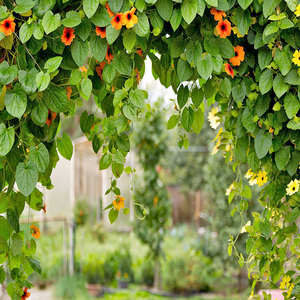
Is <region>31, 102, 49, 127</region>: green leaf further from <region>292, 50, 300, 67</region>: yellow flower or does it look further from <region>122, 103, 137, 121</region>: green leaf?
<region>292, 50, 300, 67</region>: yellow flower

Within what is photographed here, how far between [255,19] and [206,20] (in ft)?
0.39

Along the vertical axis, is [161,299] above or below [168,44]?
below

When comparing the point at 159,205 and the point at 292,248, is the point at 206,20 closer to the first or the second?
the point at 292,248

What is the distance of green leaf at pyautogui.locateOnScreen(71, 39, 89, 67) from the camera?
75cm

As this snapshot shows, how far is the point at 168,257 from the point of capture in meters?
4.76

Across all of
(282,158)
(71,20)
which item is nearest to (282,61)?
(282,158)

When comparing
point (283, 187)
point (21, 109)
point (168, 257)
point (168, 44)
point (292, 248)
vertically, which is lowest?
point (168, 257)

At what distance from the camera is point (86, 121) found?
918mm

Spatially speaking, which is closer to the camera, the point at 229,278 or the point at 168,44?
the point at 168,44

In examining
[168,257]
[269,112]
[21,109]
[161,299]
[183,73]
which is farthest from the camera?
[168,257]

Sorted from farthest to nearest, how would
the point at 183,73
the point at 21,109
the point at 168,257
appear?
1. the point at 168,257
2. the point at 183,73
3. the point at 21,109

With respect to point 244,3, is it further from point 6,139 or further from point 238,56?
point 6,139

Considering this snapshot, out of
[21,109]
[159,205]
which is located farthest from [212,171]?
[21,109]

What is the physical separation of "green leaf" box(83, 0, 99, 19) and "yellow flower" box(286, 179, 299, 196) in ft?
1.91
